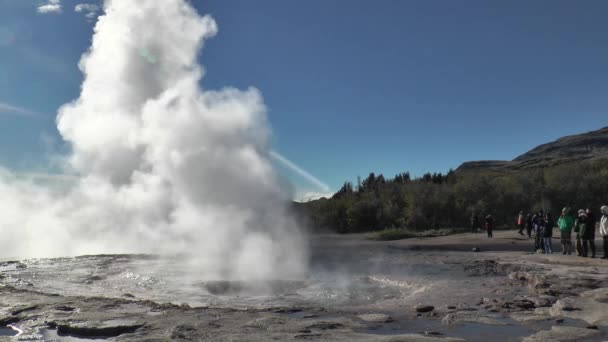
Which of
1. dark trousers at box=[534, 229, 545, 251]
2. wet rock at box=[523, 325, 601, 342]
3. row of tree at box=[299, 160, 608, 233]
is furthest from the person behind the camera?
row of tree at box=[299, 160, 608, 233]

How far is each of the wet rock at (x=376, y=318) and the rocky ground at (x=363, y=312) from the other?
2cm

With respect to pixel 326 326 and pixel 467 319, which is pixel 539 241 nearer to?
pixel 467 319

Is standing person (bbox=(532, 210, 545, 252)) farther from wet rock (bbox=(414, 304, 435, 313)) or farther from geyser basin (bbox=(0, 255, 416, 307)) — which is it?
wet rock (bbox=(414, 304, 435, 313))

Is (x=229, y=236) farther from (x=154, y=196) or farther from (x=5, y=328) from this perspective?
(x=5, y=328)

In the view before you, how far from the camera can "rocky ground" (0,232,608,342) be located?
6.21 metres

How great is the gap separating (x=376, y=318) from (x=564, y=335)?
2.54 m

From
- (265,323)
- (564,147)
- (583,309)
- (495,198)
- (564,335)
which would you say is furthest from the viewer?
(564,147)

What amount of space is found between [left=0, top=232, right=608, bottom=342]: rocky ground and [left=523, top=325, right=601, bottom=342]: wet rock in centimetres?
1

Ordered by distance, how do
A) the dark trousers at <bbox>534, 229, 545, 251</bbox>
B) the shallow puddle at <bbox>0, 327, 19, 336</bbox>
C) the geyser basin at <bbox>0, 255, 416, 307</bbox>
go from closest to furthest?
1. the shallow puddle at <bbox>0, 327, 19, 336</bbox>
2. the geyser basin at <bbox>0, 255, 416, 307</bbox>
3. the dark trousers at <bbox>534, 229, 545, 251</bbox>

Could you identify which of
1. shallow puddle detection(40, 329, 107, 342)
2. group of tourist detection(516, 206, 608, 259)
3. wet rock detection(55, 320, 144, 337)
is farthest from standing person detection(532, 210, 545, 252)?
shallow puddle detection(40, 329, 107, 342)

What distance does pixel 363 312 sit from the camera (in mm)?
7773

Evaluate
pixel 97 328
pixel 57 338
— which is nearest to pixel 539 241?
pixel 97 328

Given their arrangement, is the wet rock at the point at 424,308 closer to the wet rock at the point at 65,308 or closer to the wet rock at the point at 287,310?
the wet rock at the point at 287,310

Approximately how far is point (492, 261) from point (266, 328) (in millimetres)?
11117
